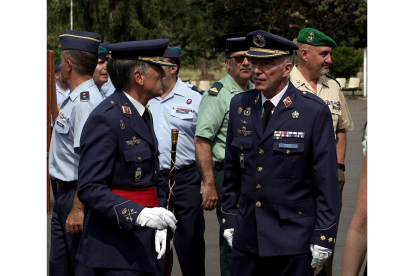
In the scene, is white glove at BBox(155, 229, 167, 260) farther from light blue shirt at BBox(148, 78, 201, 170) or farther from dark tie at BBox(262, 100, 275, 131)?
light blue shirt at BBox(148, 78, 201, 170)

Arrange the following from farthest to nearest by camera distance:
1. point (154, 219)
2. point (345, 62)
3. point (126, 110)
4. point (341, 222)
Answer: point (345, 62) < point (341, 222) < point (126, 110) < point (154, 219)

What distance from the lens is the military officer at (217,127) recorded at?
6160mm

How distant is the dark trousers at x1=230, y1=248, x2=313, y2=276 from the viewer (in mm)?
4320

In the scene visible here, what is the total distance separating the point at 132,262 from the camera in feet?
13.5

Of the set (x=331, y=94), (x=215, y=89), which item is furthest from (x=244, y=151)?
(x=331, y=94)

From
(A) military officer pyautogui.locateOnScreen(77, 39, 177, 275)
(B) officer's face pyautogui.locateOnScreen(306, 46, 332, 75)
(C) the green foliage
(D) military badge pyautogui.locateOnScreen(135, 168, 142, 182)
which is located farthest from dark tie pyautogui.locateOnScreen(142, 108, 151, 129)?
(C) the green foliage

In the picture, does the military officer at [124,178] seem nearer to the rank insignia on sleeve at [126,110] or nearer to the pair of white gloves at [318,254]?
the rank insignia on sleeve at [126,110]

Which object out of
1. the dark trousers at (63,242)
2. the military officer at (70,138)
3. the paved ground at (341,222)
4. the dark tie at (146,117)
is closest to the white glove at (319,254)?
the paved ground at (341,222)

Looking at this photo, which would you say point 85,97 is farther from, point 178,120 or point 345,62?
point 345,62

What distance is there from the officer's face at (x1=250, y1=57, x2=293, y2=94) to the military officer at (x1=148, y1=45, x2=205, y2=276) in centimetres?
229

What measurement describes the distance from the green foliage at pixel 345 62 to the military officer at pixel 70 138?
38036 mm

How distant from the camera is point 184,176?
22.1 feet

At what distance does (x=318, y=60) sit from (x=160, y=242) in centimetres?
257
